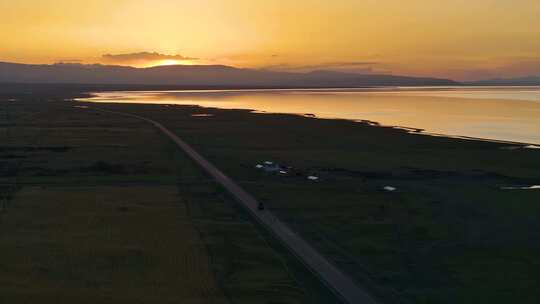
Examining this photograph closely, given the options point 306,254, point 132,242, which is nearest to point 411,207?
point 306,254

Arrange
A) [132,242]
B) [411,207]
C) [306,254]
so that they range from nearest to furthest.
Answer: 1. [306,254]
2. [132,242]
3. [411,207]

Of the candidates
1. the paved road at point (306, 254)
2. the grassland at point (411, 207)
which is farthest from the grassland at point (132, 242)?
the grassland at point (411, 207)

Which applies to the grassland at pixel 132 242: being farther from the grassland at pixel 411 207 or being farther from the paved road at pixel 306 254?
the grassland at pixel 411 207

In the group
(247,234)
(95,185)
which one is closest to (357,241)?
(247,234)

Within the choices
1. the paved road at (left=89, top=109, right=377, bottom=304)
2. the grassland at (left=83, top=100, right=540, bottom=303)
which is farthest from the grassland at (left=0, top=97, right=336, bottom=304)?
the grassland at (left=83, top=100, right=540, bottom=303)

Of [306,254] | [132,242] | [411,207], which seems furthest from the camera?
[411,207]

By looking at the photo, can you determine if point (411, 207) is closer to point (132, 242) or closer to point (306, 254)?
point (306, 254)
